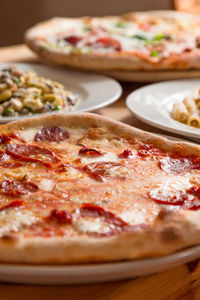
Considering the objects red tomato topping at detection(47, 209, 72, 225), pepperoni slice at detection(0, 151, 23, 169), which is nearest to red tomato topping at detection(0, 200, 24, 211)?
red tomato topping at detection(47, 209, 72, 225)

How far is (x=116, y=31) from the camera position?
178 inches

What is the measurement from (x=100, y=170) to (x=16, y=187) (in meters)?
0.33

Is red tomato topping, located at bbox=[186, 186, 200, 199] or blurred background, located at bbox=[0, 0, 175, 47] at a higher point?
red tomato topping, located at bbox=[186, 186, 200, 199]

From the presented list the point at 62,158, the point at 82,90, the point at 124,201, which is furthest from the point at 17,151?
the point at 82,90

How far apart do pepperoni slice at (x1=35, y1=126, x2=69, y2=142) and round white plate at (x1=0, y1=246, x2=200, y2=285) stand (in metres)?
0.91

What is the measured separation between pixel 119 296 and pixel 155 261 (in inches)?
6.6

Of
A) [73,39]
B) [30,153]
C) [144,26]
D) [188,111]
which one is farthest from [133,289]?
[144,26]

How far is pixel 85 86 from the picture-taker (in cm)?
327

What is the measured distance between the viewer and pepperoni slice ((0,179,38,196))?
166 centimetres

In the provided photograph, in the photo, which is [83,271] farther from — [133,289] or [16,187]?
[16,187]

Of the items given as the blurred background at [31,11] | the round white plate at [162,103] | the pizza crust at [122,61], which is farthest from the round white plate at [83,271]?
the blurred background at [31,11]

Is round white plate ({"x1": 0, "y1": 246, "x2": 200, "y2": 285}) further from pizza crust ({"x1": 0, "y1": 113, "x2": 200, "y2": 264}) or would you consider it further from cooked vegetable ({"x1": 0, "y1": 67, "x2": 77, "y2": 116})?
cooked vegetable ({"x1": 0, "y1": 67, "x2": 77, "y2": 116})

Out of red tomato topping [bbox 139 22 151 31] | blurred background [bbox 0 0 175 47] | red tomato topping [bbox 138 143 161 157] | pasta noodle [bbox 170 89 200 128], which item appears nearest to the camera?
red tomato topping [bbox 138 143 161 157]

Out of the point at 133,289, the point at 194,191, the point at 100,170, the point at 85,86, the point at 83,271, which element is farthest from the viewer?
the point at 85,86
